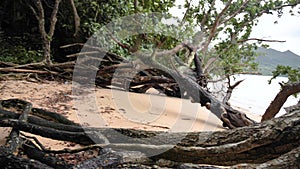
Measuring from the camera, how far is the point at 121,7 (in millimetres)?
4945

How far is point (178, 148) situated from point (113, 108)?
185 centimetres

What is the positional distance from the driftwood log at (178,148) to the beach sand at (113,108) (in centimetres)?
40

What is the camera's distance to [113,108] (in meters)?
3.07

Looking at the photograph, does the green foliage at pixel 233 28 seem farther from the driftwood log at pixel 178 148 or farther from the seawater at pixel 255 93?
the driftwood log at pixel 178 148

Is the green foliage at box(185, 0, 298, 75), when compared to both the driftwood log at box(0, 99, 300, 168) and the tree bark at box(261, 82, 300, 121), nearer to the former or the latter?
the tree bark at box(261, 82, 300, 121)

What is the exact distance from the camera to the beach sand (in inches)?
102

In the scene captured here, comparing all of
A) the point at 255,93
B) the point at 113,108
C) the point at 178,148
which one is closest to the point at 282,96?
the point at 178,148

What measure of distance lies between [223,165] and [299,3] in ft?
16.3

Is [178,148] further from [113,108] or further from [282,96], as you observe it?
[113,108]

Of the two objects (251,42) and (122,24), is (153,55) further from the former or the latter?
(251,42)

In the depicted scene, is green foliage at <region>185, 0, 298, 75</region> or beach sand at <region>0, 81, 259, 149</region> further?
green foliage at <region>185, 0, 298, 75</region>

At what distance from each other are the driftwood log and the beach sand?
40 centimetres

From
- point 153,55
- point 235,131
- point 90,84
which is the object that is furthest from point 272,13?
point 235,131

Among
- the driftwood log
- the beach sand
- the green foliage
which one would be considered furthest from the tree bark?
the green foliage
